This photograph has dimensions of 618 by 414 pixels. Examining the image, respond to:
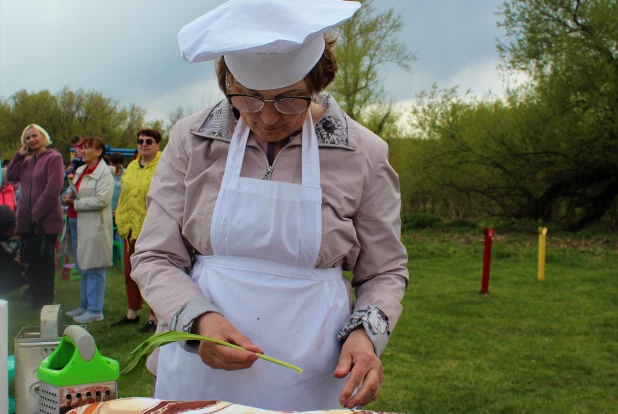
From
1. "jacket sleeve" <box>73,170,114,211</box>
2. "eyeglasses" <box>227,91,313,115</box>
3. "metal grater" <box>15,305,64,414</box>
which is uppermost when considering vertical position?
"eyeglasses" <box>227,91,313,115</box>

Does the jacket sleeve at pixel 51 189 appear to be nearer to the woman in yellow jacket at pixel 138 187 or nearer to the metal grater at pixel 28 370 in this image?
the woman in yellow jacket at pixel 138 187

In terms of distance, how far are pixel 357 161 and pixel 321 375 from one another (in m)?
0.53

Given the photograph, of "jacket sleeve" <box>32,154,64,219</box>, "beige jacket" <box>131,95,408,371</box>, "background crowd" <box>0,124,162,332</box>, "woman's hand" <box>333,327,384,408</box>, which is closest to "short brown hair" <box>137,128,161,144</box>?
"background crowd" <box>0,124,162,332</box>

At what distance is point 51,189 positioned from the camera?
6.55m

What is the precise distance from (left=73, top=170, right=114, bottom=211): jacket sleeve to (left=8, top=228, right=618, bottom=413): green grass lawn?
3.83 feet

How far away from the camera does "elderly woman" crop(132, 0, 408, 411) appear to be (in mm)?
1498

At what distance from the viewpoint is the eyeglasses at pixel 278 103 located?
4.94ft

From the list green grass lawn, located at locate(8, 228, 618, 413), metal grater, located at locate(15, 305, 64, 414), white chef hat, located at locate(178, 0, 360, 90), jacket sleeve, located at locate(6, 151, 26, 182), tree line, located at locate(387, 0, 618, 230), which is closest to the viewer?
white chef hat, located at locate(178, 0, 360, 90)

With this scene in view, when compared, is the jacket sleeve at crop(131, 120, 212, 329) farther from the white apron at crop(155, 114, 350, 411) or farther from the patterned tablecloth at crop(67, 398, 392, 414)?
the patterned tablecloth at crop(67, 398, 392, 414)

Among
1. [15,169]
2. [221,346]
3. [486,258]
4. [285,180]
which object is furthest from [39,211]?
[221,346]

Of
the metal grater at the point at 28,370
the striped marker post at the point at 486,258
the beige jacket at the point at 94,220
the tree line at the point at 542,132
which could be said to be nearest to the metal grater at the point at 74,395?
the metal grater at the point at 28,370

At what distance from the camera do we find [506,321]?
7.24m

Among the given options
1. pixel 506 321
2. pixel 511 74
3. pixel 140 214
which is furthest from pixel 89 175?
pixel 511 74

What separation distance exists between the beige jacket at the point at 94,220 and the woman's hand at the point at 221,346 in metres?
5.40
